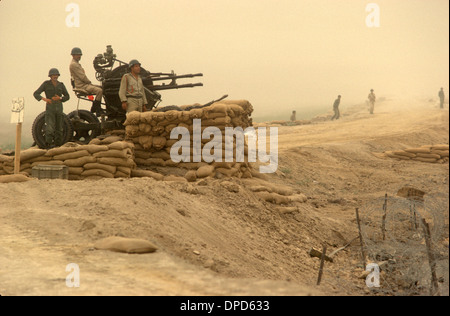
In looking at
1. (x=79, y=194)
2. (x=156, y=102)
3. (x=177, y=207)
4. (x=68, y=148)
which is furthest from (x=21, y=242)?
(x=156, y=102)

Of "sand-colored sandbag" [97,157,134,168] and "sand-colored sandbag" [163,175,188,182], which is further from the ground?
"sand-colored sandbag" [97,157,134,168]

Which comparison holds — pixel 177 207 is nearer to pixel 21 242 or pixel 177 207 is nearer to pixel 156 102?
pixel 21 242

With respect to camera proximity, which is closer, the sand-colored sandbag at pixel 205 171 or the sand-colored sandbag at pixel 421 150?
the sand-colored sandbag at pixel 205 171

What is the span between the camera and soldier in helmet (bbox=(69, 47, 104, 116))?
28.3 feet

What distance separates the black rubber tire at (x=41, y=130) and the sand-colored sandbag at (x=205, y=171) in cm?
274

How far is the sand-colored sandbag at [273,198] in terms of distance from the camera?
22.9 feet

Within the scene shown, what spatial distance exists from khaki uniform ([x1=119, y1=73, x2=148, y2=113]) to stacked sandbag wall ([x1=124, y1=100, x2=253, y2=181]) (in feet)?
1.73

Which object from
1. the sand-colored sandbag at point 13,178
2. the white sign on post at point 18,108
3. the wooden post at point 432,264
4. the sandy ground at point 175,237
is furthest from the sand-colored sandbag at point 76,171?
the wooden post at point 432,264

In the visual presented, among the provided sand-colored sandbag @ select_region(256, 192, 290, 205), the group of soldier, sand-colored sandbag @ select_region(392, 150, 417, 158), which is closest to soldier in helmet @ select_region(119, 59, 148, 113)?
the group of soldier

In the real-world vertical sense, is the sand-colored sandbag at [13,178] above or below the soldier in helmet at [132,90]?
below

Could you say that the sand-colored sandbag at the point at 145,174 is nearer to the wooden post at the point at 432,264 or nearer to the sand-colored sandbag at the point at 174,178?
the sand-colored sandbag at the point at 174,178

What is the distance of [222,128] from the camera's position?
7230 millimetres

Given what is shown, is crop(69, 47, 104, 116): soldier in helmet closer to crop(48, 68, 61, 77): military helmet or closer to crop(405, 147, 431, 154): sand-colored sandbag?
crop(48, 68, 61, 77): military helmet

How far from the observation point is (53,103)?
795 cm
